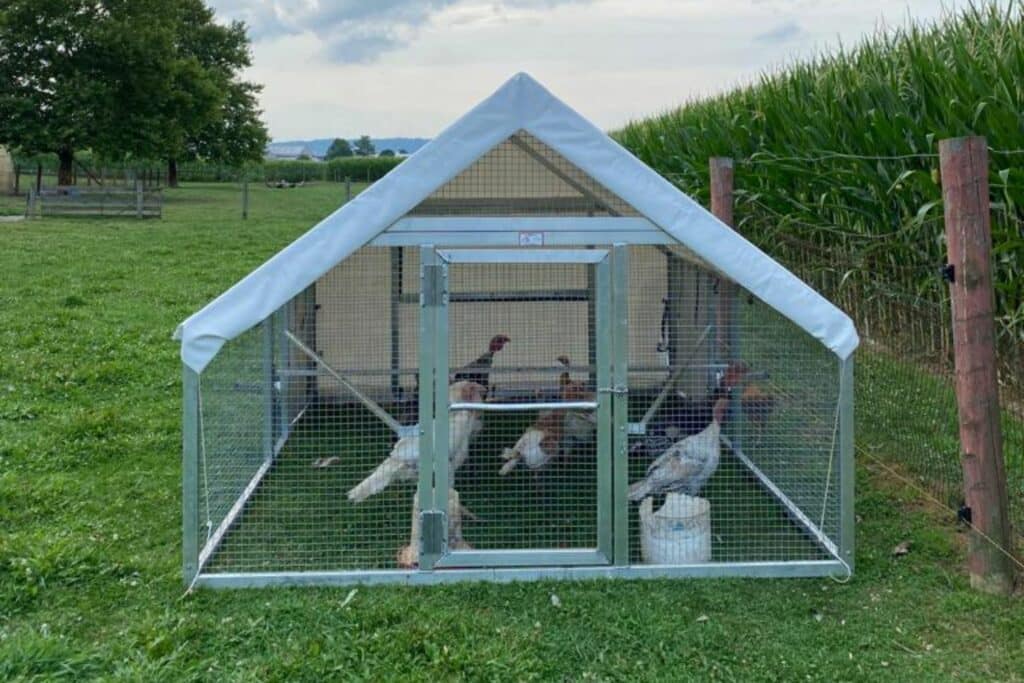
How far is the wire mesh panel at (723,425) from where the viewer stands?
3924mm

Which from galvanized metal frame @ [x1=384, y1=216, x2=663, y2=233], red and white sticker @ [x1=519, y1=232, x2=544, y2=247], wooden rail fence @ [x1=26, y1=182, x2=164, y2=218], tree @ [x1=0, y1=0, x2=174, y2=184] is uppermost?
tree @ [x1=0, y1=0, x2=174, y2=184]

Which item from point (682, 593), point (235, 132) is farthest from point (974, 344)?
point (235, 132)

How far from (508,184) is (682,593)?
222cm

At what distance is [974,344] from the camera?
3408mm

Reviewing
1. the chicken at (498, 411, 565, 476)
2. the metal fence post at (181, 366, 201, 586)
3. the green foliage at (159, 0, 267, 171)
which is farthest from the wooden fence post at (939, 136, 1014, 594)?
the green foliage at (159, 0, 267, 171)

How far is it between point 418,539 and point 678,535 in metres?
1.08

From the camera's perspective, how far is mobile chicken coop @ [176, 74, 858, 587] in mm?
3553

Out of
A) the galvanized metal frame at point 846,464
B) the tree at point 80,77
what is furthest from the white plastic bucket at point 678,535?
the tree at point 80,77

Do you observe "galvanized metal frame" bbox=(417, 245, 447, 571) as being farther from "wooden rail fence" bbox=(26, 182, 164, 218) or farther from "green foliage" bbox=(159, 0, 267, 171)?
"green foliage" bbox=(159, 0, 267, 171)

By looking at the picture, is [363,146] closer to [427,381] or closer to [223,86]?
[223,86]

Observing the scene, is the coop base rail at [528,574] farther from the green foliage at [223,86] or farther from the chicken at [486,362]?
the green foliage at [223,86]

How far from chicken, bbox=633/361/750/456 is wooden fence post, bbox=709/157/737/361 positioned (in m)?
0.24

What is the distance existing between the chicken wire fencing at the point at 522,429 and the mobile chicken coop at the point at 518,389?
0.02 meters

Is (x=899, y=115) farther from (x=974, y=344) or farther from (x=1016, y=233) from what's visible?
(x=974, y=344)
